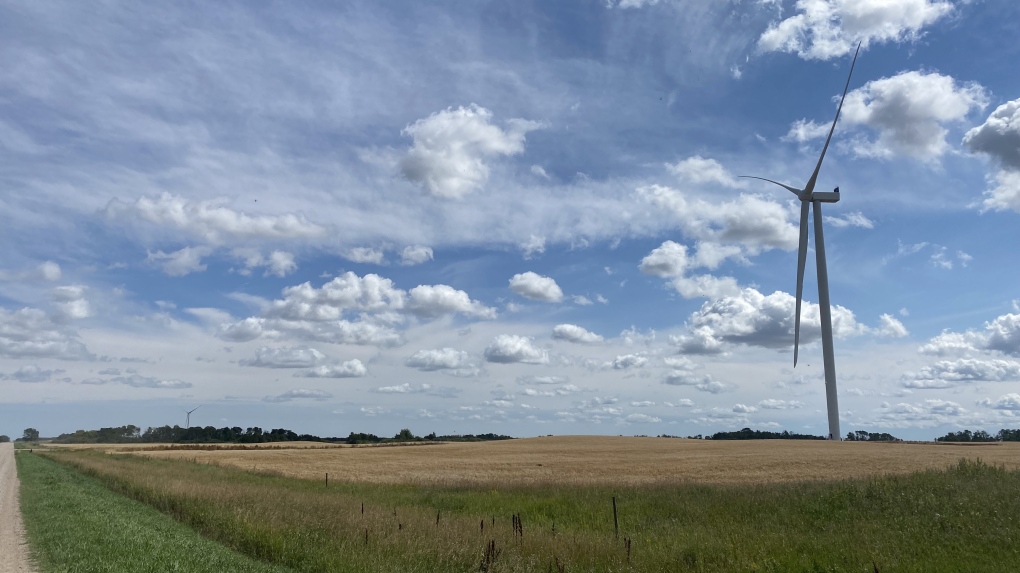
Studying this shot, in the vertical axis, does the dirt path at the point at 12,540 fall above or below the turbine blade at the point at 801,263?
below

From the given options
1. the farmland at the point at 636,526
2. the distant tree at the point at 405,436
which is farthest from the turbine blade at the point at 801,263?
the distant tree at the point at 405,436

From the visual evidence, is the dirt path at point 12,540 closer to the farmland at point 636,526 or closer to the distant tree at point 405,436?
the farmland at point 636,526

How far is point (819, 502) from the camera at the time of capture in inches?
836

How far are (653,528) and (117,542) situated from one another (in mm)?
13753

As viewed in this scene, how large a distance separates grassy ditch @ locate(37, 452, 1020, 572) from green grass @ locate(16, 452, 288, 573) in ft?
3.68

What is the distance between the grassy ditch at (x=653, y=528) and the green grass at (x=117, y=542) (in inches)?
44.2

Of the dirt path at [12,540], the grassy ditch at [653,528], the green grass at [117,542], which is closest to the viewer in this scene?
the green grass at [117,542]

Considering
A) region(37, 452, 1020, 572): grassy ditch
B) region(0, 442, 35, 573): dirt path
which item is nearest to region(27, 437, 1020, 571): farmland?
region(37, 452, 1020, 572): grassy ditch

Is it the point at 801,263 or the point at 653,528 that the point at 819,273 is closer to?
the point at 801,263

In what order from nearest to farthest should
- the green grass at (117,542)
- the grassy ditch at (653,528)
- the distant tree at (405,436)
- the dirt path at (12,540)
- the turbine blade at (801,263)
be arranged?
the green grass at (117,542)
the dirt path at (12,540)
the grassy ditch at (653,528)
the turbine blade at (801,263)
the distant tree at (405,436)

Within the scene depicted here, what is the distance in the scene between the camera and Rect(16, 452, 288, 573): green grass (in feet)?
38.8

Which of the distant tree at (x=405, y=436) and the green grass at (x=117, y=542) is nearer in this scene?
the green grass at (x=117, y=542)

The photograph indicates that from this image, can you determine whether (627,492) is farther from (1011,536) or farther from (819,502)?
(1011,536)

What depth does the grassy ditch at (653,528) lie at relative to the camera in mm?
14016
